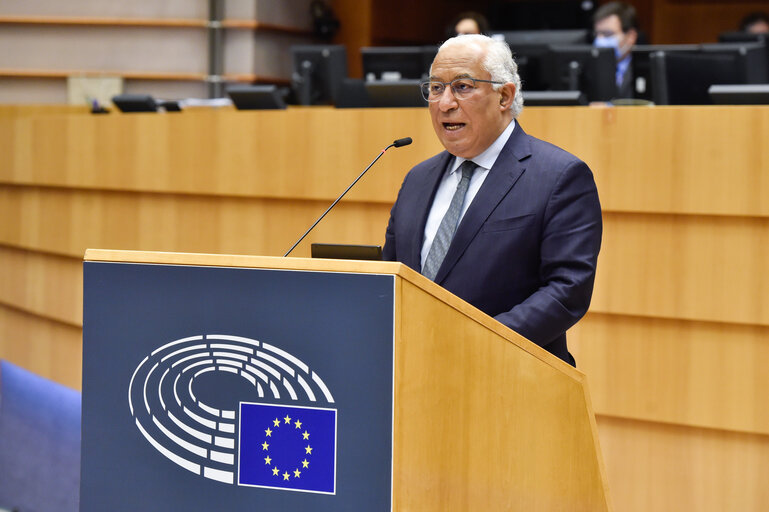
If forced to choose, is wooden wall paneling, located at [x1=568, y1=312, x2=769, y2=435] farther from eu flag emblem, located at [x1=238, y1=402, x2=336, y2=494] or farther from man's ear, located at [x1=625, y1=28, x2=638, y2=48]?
man's ear, located at [x1=625, y1=28, x2=638, y2=48]

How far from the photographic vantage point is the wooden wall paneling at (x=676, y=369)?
286cm

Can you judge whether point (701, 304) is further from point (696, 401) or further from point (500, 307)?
point (500, 307)

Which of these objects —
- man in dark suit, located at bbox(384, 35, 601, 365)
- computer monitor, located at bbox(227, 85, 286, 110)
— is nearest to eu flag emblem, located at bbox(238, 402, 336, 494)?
man in dark suit, located at bbox(384, 35, 601, 365)

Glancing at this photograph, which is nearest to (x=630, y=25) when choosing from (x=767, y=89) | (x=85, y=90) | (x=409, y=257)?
(x=767, y=89)

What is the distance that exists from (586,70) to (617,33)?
0.53 metres

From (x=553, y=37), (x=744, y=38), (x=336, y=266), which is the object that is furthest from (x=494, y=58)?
(x=553, y=37)

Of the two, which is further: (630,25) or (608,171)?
(630,25)

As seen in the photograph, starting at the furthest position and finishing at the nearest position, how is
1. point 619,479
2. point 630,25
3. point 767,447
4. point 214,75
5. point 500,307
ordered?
point 214,75 → point 630,25 → point 619,479 → point 767,447 → point 500,307

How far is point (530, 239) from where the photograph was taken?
2.00m

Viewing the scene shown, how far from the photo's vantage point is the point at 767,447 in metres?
2.86

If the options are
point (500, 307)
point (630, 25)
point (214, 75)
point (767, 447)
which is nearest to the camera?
point (500, 307)

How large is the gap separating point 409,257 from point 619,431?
1236 mm

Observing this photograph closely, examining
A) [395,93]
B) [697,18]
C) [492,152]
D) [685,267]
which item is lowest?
[685,267]

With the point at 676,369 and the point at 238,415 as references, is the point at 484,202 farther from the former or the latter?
the point at 676,369
